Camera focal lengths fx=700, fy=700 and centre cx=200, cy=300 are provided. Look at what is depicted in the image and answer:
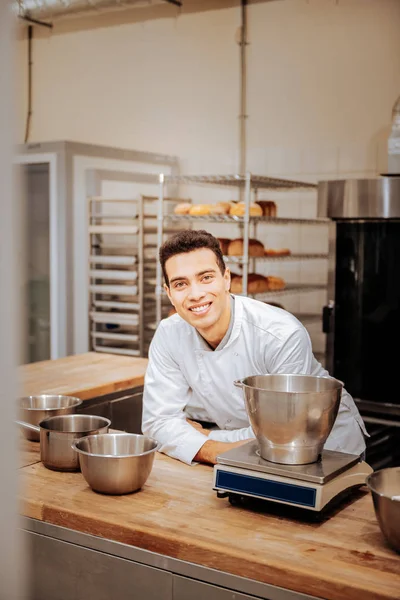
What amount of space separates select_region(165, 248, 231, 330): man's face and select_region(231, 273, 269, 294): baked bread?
5.85ft

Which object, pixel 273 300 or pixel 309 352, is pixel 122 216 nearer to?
pixel 273 300

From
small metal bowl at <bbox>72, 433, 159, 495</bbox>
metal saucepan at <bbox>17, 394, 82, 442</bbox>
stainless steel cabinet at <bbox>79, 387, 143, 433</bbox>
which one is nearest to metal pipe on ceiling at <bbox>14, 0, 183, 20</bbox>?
stainless steel cabinet at <bbox>79, 387, 143, 433</bbox>

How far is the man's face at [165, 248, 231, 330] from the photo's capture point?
2150mm

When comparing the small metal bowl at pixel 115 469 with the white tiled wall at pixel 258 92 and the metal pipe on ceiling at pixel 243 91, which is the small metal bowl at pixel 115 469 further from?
the metal pipe on ceiling at pixel 243 91

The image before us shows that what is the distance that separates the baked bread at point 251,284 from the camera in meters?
3.99

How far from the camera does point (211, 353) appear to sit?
7.38 feet

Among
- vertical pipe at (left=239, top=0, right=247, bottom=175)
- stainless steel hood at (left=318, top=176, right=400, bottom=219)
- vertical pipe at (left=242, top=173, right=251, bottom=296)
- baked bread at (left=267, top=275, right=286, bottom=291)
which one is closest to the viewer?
stainless steel hood at (left=318, top=176, right=400, bottom=219)

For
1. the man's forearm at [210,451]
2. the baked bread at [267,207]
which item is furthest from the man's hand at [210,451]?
the baked bread at [267,207]

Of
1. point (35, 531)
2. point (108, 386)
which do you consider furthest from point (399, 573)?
point (108, 386)

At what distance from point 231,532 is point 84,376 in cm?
171

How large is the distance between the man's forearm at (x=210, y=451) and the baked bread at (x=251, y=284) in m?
2.02

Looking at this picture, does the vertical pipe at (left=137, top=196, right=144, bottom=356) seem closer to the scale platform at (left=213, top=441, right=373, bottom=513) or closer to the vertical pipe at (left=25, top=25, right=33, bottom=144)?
the vertical pipe at (left=25, top=25, right=33, bottom=144)

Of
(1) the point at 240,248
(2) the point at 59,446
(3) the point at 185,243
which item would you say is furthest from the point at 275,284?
(2) the point at 59,446

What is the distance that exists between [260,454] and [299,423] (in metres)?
0.16
